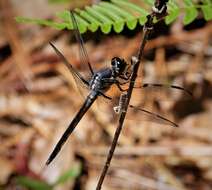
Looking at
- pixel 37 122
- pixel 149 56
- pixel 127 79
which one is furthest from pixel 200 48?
pixel 127 79

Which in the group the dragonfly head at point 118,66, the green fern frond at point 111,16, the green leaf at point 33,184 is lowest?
the green leaf at point 33,184

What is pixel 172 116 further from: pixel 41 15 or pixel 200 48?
pixel 41 15

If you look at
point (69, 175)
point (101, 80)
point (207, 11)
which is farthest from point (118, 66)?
point (69, 175)

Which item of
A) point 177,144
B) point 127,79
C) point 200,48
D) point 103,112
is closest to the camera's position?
point 127,79

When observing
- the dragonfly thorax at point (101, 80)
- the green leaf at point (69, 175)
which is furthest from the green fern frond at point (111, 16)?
the green leaf at point (69, 175)

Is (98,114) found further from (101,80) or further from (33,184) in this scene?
(101,80)

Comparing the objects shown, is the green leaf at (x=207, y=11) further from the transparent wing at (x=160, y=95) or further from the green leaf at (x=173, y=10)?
the transparent wing at (x=160, y=95)

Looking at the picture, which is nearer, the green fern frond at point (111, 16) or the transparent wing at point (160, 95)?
the green fern frond at point (111, 16)
